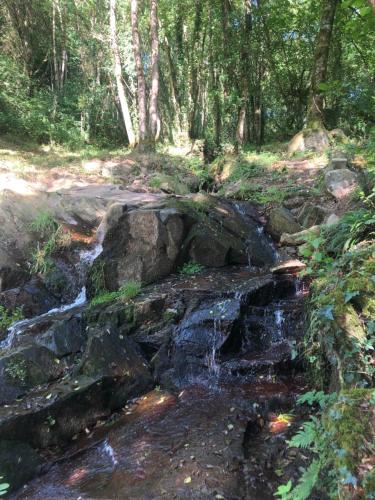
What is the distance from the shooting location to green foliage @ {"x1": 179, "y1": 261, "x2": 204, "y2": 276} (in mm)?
7666

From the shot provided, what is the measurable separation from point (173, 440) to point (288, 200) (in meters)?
6.50

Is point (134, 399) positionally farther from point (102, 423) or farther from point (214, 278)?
point (214, 278)

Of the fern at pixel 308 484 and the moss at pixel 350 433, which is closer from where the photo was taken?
the moss at pixel 350 433

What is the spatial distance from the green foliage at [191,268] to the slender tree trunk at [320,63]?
286 inches

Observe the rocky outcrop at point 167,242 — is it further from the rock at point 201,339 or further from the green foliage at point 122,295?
the rock at point 201,339

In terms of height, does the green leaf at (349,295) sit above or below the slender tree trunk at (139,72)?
below

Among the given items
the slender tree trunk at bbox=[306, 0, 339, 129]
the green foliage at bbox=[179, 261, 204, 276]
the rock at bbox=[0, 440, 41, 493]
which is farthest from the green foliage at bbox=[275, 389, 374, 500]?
the slender tree trunk at bbox=[306, 0, 339, 129]

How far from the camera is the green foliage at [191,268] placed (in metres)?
7.67

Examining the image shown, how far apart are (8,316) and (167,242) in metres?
3.24

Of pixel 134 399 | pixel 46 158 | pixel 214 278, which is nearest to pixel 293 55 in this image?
pixel 46 158

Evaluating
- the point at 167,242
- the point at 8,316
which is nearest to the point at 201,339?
the point at 167,242

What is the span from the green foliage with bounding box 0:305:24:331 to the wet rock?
1.01 m

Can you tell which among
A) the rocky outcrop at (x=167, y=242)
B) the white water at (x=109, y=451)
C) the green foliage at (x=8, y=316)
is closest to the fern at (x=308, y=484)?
the white water at (x=109, y=451)

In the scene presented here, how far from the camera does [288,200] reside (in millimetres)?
9344
